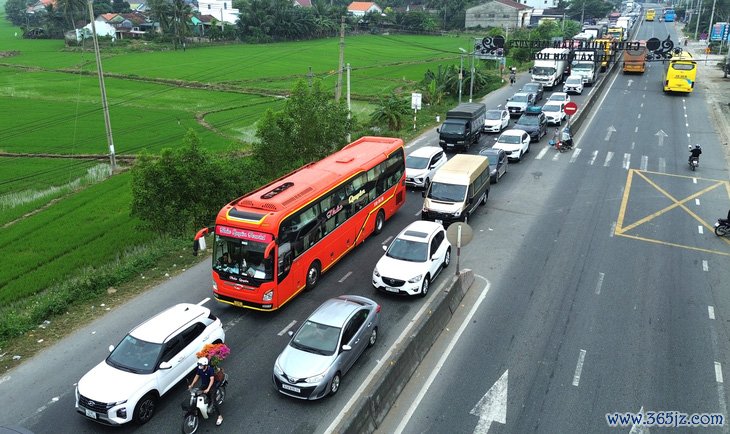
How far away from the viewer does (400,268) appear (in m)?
17.8

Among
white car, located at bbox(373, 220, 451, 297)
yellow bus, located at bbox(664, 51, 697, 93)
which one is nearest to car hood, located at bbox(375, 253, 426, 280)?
white car, located at bbox(373, 220, 451, 297)

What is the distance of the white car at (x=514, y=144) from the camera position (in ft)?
107

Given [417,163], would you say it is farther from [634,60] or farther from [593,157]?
[634,60]

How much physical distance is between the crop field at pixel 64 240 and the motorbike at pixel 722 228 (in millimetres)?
24624

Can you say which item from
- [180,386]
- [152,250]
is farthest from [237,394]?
[152,250]

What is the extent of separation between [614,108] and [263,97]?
36173 mm

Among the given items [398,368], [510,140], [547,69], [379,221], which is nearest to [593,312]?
[398,368]

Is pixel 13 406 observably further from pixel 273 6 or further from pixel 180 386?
pixel 273 6

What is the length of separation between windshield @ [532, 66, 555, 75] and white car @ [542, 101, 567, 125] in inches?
544

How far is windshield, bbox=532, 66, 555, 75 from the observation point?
55.0 m

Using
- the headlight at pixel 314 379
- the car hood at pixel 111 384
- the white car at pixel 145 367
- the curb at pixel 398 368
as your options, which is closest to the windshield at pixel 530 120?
the curb at pixel 398 368

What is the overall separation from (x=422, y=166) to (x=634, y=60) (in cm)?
4573

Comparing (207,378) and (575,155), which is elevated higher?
(575,155)

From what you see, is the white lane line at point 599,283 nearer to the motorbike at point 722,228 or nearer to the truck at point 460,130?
the motorbike at point 722,228
